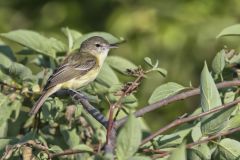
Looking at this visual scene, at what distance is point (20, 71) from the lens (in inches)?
147

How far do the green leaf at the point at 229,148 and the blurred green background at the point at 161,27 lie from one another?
13.6ft

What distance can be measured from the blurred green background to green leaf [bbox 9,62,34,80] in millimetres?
3273

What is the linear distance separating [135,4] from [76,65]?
2073 mm

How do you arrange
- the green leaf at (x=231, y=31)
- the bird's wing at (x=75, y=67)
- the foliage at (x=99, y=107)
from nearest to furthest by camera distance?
1. the foliage at (x=99, y=107)
2. the green leaf at (x=231, y=31)
3. the bird's wing at (x=75, y=67)

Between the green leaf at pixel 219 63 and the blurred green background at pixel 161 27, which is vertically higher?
the blurred green background at pixel 161 27


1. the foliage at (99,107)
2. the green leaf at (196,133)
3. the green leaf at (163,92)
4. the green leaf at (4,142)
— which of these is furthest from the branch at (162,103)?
the green leaf at (4,142)

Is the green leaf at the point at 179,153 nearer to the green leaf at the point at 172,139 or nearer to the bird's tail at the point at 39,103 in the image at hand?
the green leaf at the point at 172,139

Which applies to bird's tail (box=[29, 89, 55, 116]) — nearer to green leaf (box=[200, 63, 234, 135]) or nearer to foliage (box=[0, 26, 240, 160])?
foliage (box=[0, 26, 240, 160])

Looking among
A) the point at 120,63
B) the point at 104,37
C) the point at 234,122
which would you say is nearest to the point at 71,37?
the point at 104,37

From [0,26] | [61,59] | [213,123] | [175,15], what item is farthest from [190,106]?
[213,123]

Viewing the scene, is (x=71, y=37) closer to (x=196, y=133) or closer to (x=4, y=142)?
(x=4, y=142)

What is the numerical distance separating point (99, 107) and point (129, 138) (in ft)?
6.07

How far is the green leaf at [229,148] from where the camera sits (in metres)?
2.75

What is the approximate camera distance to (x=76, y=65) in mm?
5656
